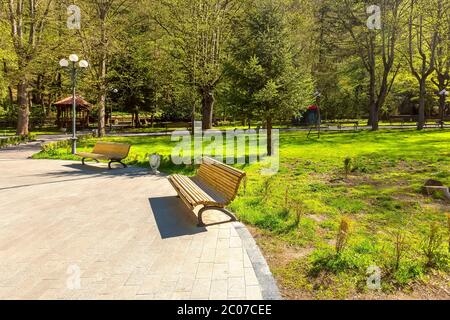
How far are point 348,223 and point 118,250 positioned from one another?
11.1ft

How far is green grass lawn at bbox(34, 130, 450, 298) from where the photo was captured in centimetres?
454

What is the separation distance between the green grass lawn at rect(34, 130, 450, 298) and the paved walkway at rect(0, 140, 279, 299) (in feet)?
1.80

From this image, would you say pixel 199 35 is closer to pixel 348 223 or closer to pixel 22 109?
pixel 22 109

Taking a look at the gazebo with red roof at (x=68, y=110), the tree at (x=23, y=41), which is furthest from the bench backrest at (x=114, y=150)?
the gazebo with red roof at (x=68, y=110)

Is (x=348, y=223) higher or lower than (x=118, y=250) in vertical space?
higher

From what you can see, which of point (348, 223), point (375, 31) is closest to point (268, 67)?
point (348, 223)

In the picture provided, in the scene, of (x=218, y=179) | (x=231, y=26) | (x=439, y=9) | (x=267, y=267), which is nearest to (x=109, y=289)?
(x=267, y=267)

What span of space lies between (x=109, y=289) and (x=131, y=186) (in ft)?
19.4

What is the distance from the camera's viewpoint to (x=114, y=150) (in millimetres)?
12922

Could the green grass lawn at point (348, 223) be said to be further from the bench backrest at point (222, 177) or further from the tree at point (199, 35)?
the tree at point (199, 35)

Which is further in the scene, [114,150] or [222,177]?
[114,150]

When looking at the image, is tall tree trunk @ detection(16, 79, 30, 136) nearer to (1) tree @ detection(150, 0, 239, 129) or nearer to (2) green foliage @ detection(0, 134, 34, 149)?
(2) green foliage @ detection(0, 134, 34, 149)

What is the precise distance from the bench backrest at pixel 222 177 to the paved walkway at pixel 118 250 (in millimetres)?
580
